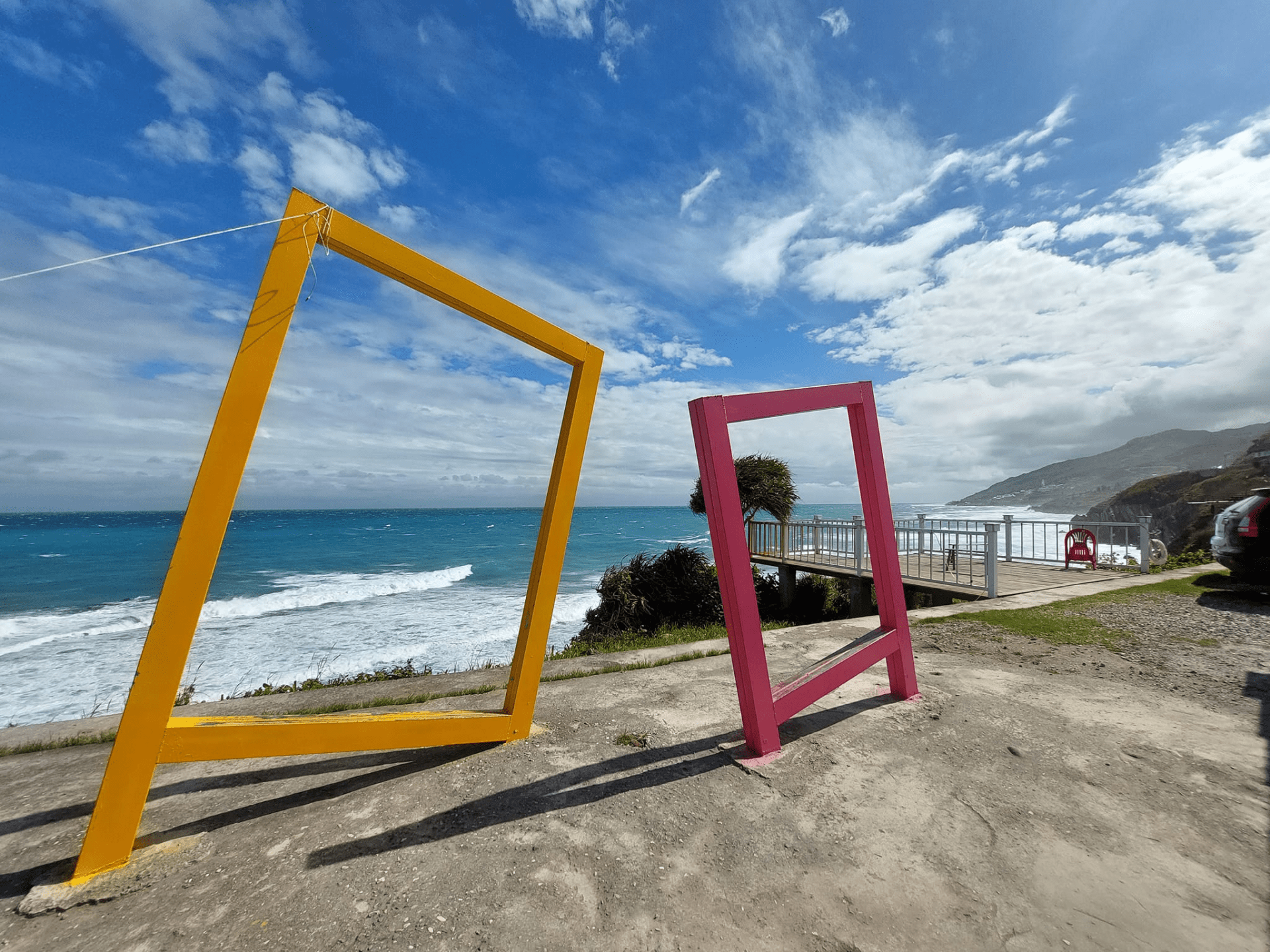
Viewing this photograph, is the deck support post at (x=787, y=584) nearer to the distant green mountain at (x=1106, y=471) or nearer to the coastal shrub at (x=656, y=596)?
the coastal shrub at (x=656, y=596)

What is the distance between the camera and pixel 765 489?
1573 cm

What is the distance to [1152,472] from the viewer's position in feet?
372

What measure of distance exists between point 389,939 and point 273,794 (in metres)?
1.53

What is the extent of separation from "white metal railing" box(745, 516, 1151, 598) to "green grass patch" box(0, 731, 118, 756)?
9805 mm

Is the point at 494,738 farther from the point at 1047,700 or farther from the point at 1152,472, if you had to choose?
the point at 1152,472

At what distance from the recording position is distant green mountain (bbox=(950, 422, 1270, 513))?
323 feet

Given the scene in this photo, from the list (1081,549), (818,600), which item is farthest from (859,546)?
(1081,549)

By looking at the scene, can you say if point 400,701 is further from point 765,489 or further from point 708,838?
point 765,489

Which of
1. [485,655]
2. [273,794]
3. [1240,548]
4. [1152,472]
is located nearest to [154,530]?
[485,655]

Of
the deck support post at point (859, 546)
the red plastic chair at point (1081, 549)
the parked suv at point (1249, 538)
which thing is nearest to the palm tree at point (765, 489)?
the deck support post at point (859, 546)

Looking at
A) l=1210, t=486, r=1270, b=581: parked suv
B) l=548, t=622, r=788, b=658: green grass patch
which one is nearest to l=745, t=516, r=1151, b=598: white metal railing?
l=1210, t=486, r=1270, b=581: parked suv

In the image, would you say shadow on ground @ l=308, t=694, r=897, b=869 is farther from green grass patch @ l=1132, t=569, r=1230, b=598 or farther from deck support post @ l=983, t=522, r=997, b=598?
green grass patch @ l=1132, t=569, r=1230, b=598

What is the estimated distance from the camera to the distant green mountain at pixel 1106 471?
98375mm

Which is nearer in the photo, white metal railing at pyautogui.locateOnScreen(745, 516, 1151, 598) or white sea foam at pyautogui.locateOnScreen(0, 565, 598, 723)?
white metal railing at pyautogui.locateOnScreen(745, 516, 1151, 598)
